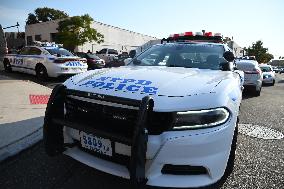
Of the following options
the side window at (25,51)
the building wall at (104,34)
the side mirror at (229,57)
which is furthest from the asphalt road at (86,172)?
the building wall at (104,34)

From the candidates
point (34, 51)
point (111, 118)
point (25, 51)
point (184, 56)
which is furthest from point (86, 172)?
point (25, 51)

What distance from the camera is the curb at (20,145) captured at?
11.8ft

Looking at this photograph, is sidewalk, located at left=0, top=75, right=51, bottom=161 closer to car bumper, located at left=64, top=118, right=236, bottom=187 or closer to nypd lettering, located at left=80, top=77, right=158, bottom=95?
nypd lettering, located at left=80, top=77, right=158, bottom=95

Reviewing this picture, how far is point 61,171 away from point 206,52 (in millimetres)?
2670

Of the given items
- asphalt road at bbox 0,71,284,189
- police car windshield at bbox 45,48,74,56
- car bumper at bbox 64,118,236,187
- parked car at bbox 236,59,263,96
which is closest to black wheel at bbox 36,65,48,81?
police car windshield at bbox 45,48,74,56

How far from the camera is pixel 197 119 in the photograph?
234cm

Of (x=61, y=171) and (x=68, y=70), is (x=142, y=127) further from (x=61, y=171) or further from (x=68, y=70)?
(x=68, y=70)

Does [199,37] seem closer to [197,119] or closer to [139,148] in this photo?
[197,119]

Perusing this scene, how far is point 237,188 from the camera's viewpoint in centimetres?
296

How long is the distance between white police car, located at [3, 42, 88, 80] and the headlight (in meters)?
8.96

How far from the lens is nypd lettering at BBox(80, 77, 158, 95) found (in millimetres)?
2518

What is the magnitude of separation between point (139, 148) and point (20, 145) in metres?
2.51

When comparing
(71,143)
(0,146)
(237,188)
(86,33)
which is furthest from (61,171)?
(86,33)

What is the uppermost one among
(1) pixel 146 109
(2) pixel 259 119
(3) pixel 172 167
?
(1) pixel 146 109
